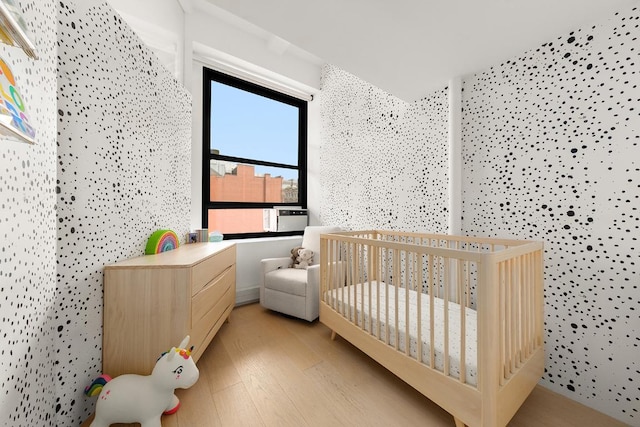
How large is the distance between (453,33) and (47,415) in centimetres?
293

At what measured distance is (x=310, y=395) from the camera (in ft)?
4.70

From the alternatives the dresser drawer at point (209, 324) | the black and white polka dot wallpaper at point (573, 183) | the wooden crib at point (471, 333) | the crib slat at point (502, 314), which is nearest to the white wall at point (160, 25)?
the dresser drawer at point (209, 324)

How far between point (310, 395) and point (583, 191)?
2.02 metres

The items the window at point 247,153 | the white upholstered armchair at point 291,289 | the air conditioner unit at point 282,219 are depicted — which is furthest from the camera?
the air conditioner unit at point 282,219

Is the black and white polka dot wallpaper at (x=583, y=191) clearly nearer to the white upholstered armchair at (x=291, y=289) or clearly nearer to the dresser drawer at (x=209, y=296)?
the white upholstered armchair at (x=291, y=289)

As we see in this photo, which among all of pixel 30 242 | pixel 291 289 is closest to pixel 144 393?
pixel 30 242

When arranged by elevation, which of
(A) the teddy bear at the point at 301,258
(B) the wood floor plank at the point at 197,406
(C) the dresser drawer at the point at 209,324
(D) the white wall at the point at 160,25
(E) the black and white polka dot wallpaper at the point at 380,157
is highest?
(D) the white wall at the point at 160,25

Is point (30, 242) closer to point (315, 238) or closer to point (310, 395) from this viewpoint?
point (310, 395)

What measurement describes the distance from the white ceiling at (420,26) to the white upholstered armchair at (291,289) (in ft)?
6.23

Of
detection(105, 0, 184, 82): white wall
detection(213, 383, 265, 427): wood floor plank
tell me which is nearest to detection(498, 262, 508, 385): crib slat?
detection(213, 383, 265, 427): wood floor plank

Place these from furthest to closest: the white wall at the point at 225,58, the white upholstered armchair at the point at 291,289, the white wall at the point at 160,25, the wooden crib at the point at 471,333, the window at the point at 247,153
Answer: the window at the point at 247,153 < the white upholstered armchair at the point at 291,289 < the white wall at the point at 225,58 < the white wall at the point at 160,25 < the wooden crib at the point at 471,333

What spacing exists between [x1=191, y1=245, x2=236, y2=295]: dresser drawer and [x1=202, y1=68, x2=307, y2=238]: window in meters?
0.88

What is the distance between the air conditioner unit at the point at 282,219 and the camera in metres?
3.38

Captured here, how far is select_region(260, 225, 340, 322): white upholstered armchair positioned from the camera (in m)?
2.33
